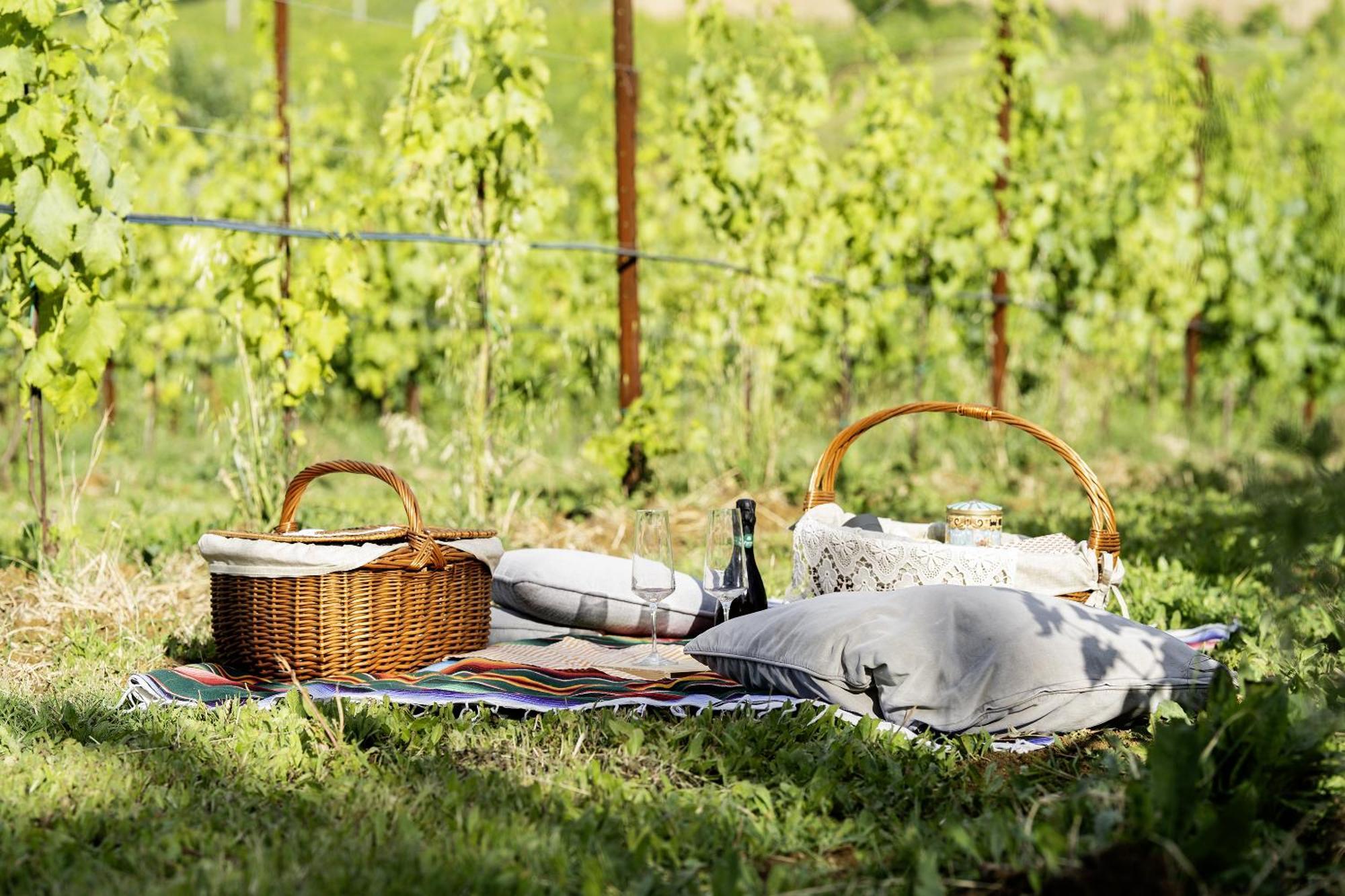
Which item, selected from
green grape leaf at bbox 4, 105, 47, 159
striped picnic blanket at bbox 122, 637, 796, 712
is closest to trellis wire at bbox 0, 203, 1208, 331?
green grape leaf at bbox 4, 105, 47, 159

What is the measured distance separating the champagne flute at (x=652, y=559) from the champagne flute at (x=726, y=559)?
0.12 m

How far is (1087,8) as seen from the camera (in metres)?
2.60

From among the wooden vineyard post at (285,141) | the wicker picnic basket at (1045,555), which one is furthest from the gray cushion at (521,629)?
the wooden vineyard post at (285,141)

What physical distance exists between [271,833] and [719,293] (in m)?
4.91

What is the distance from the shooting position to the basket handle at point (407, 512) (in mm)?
3102

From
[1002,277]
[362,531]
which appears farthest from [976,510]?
[1002,277]

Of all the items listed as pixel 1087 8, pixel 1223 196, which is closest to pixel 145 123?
pixel 1087 8

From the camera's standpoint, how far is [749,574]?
3.45 metres

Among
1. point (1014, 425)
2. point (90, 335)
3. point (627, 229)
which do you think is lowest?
point (1014, 425)

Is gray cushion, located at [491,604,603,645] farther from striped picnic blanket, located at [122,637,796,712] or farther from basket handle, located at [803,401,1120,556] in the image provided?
basket handle, located at [803,401,1120,556]

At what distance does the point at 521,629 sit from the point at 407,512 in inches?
31.7

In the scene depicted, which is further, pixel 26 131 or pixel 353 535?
pixel 26 131

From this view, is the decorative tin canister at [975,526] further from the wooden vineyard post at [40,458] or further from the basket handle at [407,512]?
the wooden vineyard post at [40,458]

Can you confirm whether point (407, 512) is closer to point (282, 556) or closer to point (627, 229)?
point (282, 556)
